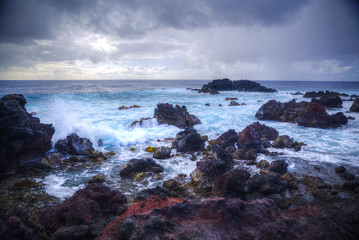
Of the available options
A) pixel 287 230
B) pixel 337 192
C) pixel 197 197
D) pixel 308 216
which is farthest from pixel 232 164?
pixel 287 230

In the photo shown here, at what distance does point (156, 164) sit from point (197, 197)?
3.29 metres

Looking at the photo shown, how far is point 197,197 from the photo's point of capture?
7059mm

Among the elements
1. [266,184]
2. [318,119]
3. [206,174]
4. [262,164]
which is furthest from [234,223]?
[318,119]

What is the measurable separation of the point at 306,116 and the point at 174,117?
13.3 metres

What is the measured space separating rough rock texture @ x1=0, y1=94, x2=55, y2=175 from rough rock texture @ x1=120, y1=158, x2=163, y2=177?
182 inches

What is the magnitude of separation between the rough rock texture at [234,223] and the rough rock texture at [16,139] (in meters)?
7.75

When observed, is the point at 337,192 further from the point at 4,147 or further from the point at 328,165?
the point at 4,147

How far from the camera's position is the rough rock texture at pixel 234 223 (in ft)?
12.6

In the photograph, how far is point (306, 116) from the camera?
18.4m

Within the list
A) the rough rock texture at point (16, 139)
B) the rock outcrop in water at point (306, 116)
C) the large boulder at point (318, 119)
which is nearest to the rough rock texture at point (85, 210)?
the rough rock texture at point (16, 139)

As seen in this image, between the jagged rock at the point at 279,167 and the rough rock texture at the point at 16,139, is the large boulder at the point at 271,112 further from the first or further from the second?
the rough rock texture at the point at 16,139

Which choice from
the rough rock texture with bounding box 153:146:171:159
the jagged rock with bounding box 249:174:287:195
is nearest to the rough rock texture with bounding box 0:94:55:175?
the rough rock texture with bounding box 153:146:171:159

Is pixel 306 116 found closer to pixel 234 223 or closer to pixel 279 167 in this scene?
pixel 279 167

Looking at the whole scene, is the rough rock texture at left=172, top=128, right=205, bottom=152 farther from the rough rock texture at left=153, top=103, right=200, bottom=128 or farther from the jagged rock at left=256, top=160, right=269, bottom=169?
the rough rock texture at left=153, top=103, right=200, bottom=128
